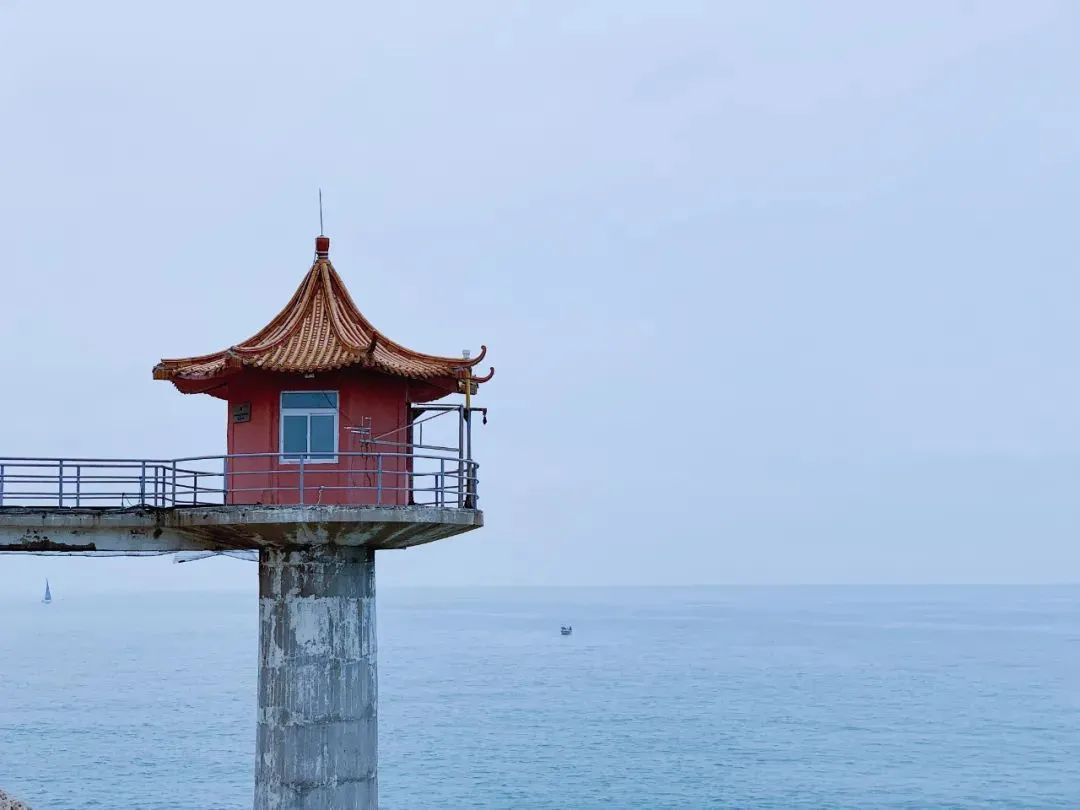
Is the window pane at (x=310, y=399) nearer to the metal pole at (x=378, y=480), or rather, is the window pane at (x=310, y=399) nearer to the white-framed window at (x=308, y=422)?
the white-framed window at (x=308, y=422)

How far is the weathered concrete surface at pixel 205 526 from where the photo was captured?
2730 cm

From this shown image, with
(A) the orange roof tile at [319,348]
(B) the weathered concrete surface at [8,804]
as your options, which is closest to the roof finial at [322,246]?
(A) the orange roof tile at [319,348]

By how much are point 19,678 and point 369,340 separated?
102246 mm

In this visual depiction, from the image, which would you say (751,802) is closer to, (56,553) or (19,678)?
(56,553)

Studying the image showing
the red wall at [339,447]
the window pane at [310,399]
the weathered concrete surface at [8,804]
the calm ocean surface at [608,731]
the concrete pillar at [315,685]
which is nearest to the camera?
the concrete pillar at [315,685]

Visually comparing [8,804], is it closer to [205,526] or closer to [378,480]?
[205,526]

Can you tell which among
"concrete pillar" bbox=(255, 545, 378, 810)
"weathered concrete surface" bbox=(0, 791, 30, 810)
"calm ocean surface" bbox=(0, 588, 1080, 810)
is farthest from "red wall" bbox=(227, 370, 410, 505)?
"calm ocean surface" bbox=(0, 588, 1080, 810)

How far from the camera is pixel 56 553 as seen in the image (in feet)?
92.5

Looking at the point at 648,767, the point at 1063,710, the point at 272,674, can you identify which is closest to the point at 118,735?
the point at 648,767

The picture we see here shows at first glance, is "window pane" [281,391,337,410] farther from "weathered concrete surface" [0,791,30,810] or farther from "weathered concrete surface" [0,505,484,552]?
"weathered concrete surface" [0,791,30,810]

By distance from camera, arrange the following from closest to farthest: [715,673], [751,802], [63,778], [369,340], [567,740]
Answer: [369,340] → [751,802] → [63,778] → [567,740] → [715,673]

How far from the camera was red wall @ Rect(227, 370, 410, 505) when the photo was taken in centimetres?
2880

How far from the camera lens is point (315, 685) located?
2812cm

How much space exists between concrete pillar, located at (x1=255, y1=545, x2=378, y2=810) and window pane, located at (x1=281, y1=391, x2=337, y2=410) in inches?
125
